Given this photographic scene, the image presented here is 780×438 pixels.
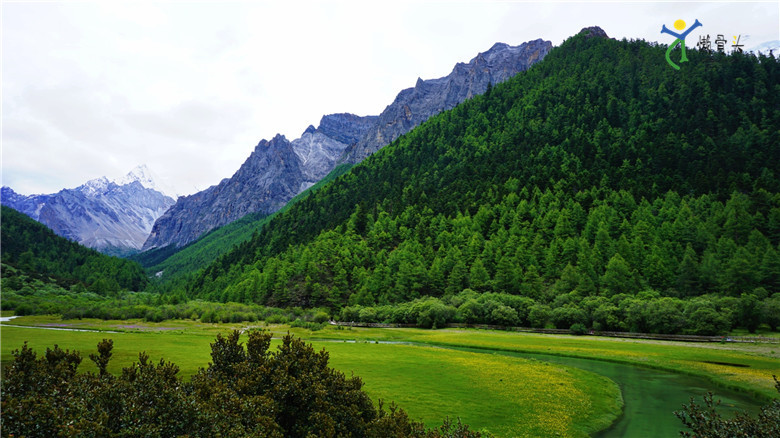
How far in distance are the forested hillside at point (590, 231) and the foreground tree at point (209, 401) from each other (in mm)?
77978

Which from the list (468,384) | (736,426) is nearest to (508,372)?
(468,384)

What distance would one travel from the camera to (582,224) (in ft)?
438

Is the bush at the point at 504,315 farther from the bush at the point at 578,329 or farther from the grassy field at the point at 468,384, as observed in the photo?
the grassy field at the point at 468,384

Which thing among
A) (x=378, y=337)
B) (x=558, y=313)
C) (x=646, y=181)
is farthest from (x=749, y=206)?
(x=378, y=337)

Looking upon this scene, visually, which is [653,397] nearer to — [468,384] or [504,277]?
[468,384]

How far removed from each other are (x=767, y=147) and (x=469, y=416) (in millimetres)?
181653

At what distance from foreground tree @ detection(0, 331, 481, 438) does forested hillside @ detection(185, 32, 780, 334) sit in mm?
77978

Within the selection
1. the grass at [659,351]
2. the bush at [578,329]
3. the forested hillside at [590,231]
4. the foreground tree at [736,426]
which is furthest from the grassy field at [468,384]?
the forested hillside at [590,231]

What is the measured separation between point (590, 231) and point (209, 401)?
13209cm

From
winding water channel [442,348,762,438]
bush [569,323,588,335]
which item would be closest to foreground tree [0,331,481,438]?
winding water channel [442,348,762,438]

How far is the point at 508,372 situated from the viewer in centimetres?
4209

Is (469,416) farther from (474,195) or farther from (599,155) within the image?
(599,155)

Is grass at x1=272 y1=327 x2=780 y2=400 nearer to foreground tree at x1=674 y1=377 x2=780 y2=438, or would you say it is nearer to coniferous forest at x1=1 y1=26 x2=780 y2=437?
coniferous forest at x1=1 y1=26 x2=780 y2=437

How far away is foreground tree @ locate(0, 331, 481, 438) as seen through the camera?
10.0m
